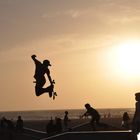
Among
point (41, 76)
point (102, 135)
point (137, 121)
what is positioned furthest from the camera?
point (41, 76)

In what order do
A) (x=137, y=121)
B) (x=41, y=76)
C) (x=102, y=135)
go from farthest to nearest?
(x=41, y=76) → (x=102, y=135) → (x=137, y=121)

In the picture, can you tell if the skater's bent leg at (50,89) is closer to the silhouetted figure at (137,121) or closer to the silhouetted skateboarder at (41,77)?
the silhouetted skateboarder at (41,77)

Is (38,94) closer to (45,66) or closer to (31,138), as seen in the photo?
(45,66)

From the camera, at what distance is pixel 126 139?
1530 cm

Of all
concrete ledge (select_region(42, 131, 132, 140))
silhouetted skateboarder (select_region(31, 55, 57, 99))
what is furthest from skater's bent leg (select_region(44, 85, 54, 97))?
concrete ledge (select_region(42, 131, 132, 140))

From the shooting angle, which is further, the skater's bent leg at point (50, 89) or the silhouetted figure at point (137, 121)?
the skater's bent leg at point (50, 89)

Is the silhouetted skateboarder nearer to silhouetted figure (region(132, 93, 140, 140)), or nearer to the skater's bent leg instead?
the skater's bent leg

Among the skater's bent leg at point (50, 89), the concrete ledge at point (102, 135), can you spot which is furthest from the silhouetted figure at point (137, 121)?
the skater's bent leg at point (50, 89)

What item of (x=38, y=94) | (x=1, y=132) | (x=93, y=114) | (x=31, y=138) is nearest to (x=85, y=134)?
(x=38, y=94)

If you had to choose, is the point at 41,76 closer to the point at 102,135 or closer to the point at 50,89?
the point at 50,89

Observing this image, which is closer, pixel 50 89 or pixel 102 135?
pixel 102 135

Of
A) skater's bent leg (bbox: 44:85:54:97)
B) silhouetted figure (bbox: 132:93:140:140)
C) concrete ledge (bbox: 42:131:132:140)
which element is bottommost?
concrete ledge (bbox: 42:131:132:140)

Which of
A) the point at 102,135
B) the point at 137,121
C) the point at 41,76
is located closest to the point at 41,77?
the point at 41,76

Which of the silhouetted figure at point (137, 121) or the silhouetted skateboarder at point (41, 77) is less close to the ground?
the silhouetted skateboarder at point (41, 77)
